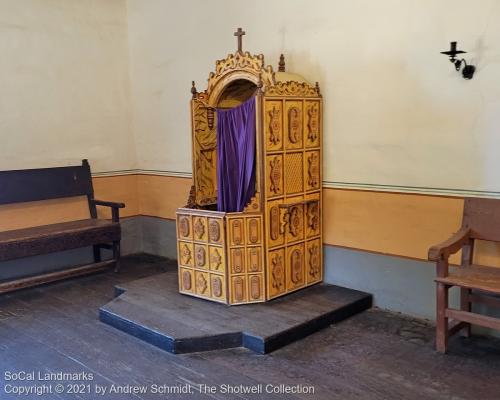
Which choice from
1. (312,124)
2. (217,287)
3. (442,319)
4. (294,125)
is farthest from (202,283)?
(442,319)

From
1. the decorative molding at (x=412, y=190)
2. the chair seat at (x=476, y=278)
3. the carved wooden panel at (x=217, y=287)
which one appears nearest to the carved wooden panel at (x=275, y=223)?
the carved wooden panel at (x=217, y=287)

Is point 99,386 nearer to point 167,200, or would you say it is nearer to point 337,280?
point 337,280

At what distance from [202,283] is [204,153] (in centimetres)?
109

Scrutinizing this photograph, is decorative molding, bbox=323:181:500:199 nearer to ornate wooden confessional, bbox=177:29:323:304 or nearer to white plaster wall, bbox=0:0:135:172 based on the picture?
ornate wooden confessional, bbox=177:29:323:304

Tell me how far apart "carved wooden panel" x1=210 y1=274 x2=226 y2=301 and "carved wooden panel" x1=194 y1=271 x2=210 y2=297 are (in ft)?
0.13

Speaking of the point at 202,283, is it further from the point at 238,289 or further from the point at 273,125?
the point at 273,125

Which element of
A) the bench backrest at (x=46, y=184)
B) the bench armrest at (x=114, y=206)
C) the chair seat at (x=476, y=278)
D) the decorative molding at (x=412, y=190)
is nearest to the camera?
the chair seat at (x=476, y=278)

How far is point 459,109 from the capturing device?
3.44 meters

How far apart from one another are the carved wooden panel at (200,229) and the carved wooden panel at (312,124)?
0.98 metres

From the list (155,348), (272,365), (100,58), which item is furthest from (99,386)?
(100,58)

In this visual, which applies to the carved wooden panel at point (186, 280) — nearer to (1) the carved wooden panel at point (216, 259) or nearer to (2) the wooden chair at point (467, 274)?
(1) the carved wooden panel at point (216, 259)

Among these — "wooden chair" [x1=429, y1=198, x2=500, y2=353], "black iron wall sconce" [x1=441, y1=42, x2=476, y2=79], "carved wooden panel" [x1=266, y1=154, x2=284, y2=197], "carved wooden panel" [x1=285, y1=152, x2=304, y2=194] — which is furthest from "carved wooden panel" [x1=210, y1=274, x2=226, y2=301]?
"black iron wall sconce" [x1=441, y1=42, x2=476, y2=79]

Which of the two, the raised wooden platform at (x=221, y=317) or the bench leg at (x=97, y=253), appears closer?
the raised wooden platform at (x=221, y=317)

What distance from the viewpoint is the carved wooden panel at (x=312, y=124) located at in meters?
3.97
